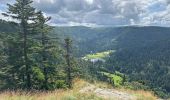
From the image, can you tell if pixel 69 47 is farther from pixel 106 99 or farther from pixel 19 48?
pixel 106 99

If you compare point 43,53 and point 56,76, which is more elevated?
point 43,53

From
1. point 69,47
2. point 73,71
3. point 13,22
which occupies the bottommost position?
point 73,71

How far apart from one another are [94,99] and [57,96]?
153cm

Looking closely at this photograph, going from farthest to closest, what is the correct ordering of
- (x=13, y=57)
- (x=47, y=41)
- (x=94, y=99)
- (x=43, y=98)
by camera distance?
(x=47, y=41) → (x=13, y=57) → (x=94, y=99) → (x=43, y=98)

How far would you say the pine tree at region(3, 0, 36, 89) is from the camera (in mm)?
37406

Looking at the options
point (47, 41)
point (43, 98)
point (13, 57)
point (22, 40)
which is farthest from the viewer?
point (47, 41)

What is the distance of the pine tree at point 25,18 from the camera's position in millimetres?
37406

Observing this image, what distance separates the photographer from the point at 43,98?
12984 mm

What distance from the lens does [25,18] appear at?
37875 mm

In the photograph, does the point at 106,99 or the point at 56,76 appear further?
the point at 56,76

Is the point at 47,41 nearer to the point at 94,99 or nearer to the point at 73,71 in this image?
the point at 73,71

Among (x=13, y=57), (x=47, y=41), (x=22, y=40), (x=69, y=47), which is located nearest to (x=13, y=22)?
(x=22, y=40)

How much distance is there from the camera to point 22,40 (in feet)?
126

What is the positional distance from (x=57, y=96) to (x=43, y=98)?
85 cm
